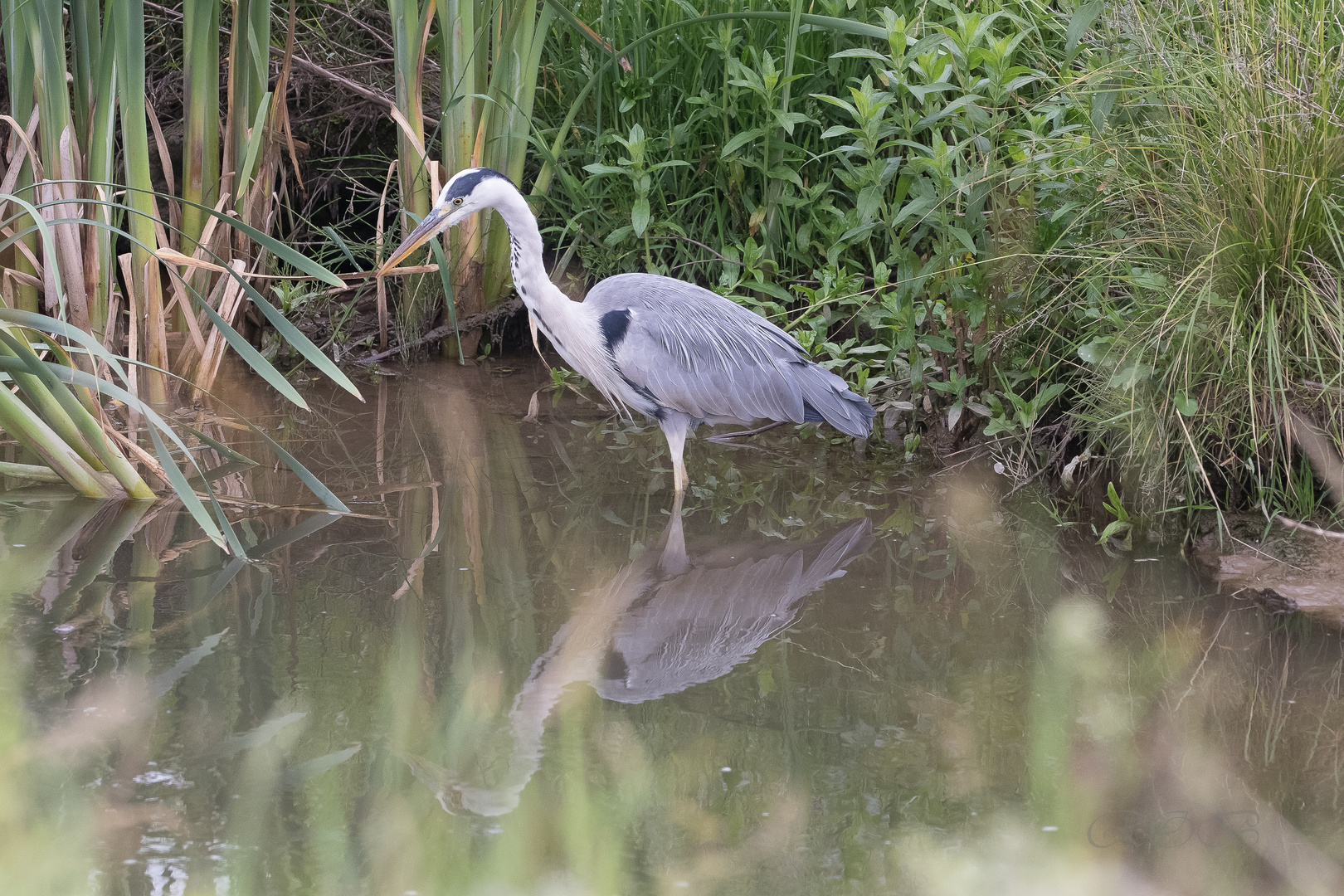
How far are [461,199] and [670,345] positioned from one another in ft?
2.89

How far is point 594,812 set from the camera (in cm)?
225

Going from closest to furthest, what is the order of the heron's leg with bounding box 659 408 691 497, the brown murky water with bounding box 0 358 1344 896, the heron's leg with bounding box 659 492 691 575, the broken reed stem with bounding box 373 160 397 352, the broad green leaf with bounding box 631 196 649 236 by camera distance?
the brown murky water with bounding box 0 358 1344 896, the heron's leg with bounding box 659 492 691 575, the heron's leg with bounding box 659 408 691 497, the broad green leaf with bounding box 631 196 649 236, the broken reed stem with bounding box 373 160 397 352

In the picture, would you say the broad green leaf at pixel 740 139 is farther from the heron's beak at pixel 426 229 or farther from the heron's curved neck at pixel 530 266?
the heron's beak at pixel 426 229

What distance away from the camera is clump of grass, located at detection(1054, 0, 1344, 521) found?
307cm

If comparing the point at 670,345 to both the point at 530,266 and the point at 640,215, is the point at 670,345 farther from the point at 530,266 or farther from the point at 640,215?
the point at 640,215

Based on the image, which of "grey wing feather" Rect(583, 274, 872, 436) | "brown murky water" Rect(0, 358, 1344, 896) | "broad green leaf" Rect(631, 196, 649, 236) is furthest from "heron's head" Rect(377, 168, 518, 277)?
"brown murky water" Rect(0, 358, 1344, 896)

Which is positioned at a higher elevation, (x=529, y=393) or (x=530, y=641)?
(x=530, y=641)

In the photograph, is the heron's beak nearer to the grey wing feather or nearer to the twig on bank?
the grey wing feather

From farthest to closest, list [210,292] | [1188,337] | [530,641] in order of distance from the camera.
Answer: [210,292]
[1188,337]
[530,641]

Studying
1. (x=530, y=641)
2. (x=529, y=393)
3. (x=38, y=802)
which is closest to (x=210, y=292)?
(x=529, y=393)

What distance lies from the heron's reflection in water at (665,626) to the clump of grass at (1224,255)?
36.5 inches

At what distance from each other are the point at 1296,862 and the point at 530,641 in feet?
5.50

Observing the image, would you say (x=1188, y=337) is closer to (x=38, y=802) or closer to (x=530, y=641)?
(x=530, y=641)

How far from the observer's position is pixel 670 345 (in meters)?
4.18
